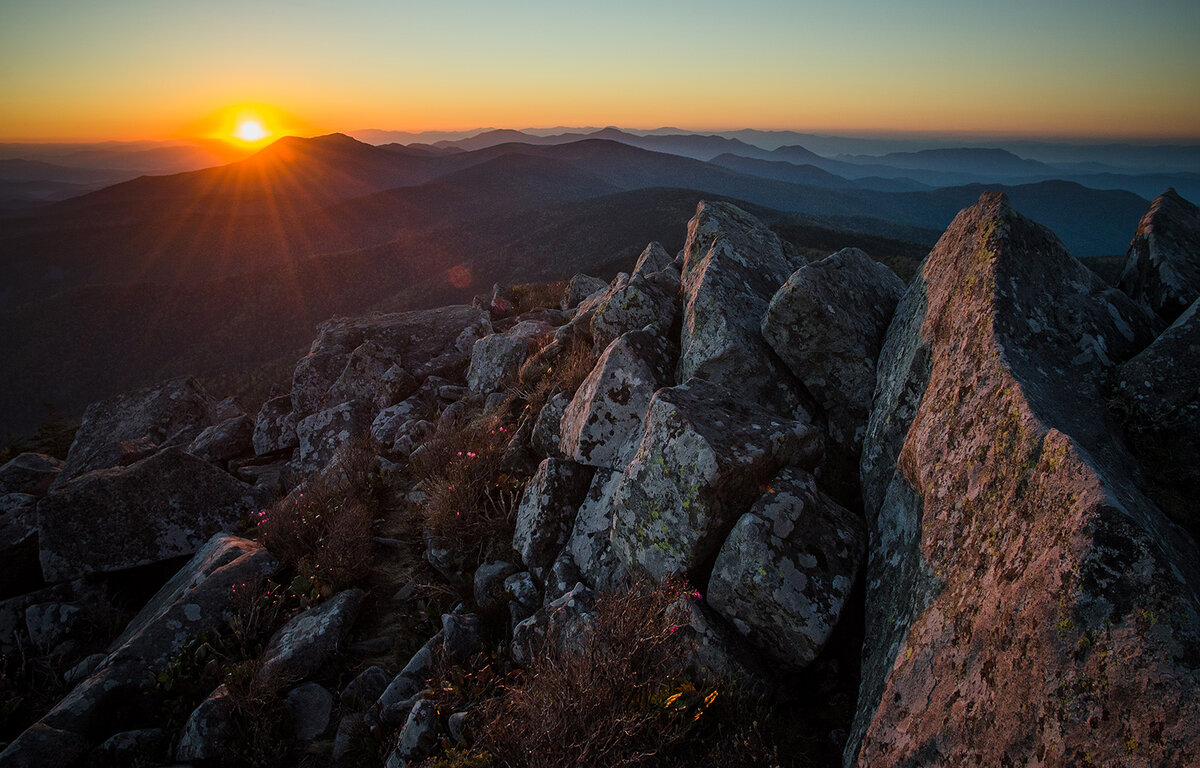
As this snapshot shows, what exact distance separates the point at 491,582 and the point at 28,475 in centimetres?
1355

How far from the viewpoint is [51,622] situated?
743 cm

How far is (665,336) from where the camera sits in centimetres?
782

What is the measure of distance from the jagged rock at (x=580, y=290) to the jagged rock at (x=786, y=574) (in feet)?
37.7

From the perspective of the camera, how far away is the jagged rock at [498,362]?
34.3 ft

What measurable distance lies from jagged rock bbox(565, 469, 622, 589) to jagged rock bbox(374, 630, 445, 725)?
1.70 meters

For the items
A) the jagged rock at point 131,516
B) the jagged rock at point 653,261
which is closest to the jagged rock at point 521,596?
the jagged rock at point 653,261

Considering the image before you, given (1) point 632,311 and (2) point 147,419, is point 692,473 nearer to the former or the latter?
(1) point 632,311

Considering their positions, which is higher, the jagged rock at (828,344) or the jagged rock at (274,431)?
the jagged rock at (828,344)

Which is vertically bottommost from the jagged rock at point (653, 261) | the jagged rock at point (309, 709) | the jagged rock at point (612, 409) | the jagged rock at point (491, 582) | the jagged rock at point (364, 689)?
the jagged rock at point (309, 709)

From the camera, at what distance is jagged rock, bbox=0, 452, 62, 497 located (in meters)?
11.7

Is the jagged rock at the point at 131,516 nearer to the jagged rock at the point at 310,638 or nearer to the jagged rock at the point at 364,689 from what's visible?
the jagged rock at the point at 310,638

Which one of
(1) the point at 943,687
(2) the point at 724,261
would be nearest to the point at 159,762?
(1) the point at 943,687

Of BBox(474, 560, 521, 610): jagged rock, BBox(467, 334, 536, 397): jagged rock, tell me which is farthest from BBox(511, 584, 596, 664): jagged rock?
BBox(467, 334, 536, 397): jagged rock

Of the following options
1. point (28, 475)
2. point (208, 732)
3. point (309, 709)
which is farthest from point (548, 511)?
point (28, 475)
